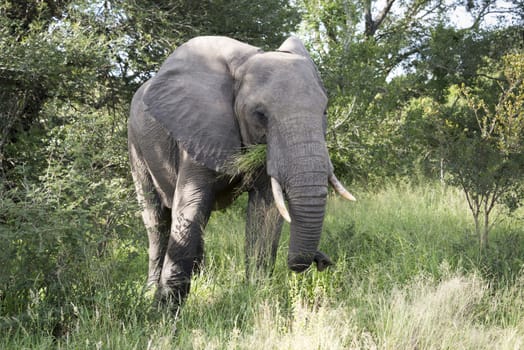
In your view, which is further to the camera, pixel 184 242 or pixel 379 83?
pixel 379 83

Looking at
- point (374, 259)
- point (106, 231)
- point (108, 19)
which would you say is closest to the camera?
point (106, 231)

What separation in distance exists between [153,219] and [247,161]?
1775mm

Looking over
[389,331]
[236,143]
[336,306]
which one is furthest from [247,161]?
[389,331]

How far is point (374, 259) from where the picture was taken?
590 centimetres

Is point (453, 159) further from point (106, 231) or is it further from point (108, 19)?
point (108, 19)

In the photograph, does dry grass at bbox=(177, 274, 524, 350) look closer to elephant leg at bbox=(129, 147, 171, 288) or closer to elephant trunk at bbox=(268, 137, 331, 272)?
elephant trunk at bbox=(268, 137, 331, 272)

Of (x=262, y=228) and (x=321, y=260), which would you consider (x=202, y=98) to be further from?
(x=321, y=260)

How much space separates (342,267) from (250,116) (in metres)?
1.85

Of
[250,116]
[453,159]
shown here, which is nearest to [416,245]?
[453,159]

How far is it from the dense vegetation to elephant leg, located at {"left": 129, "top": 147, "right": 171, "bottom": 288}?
1.15ft

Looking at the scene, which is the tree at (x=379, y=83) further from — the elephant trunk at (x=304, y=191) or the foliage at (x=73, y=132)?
the elephant trunk at (x=304, y=191)

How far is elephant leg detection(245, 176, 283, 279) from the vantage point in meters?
4.73

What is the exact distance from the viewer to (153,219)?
5738 millimetres

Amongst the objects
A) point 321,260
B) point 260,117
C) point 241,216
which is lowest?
point 241,216
